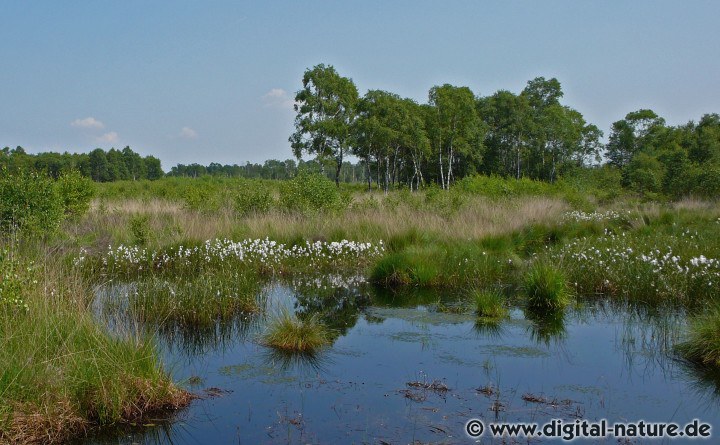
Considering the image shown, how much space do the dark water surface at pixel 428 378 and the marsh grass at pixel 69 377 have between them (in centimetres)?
28

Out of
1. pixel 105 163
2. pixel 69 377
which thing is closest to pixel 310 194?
pixel 69 377

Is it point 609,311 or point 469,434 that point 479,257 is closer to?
point 609,311

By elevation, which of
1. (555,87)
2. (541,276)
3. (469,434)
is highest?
(555,87)

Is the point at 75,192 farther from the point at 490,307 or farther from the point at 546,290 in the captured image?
the point at 546,290

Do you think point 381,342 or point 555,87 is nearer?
point 381,342

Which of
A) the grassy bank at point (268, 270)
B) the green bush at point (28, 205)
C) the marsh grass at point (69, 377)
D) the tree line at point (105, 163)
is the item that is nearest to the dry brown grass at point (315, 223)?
the grassy bank at point (268, 270)

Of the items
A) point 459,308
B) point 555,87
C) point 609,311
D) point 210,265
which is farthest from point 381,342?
point 555,87

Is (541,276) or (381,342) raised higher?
(541,276)

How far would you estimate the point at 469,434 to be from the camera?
4797mm

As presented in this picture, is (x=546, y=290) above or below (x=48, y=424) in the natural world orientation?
above

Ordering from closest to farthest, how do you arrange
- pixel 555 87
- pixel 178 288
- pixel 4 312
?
pixel 4 312 < pixel 178 288 < pixel 555 87

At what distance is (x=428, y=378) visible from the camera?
6082mm

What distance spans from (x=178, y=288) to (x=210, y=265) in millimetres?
2857

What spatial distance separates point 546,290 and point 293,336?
407 cm
